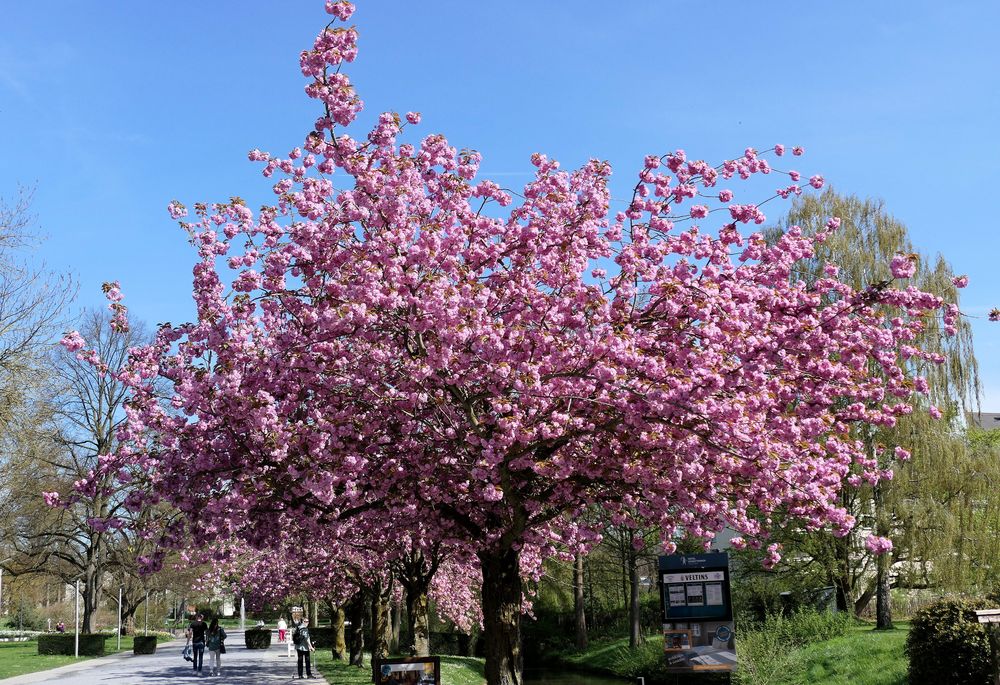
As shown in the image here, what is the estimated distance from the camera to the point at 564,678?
114 feet

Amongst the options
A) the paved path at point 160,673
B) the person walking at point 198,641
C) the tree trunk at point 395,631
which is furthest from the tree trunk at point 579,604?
the person walking at point 198,641

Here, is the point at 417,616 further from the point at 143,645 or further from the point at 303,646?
the point at 143,645

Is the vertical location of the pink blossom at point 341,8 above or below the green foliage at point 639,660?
above

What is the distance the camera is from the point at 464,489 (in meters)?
14.6

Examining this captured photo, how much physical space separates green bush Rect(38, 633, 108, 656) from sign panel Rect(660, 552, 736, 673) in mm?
28557

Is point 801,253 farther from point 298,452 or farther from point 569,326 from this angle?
point 298,452

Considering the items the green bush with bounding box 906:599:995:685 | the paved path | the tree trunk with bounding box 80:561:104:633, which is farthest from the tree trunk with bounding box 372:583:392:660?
the tree trunk with bounding box 80:561:104:633

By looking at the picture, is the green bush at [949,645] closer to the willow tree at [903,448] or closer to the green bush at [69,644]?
the willow tree at [903,448]

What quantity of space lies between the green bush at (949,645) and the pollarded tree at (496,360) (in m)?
4.61

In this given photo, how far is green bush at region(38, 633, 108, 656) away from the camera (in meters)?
37.8

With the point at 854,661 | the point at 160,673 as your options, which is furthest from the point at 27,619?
the point at 854,661

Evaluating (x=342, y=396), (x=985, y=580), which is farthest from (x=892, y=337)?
(x=985, y=580)

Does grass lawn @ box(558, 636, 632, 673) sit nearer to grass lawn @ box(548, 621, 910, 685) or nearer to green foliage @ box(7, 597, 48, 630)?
grass lawn @ box(548, 621, 910, 685)

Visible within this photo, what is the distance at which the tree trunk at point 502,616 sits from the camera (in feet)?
45.4
